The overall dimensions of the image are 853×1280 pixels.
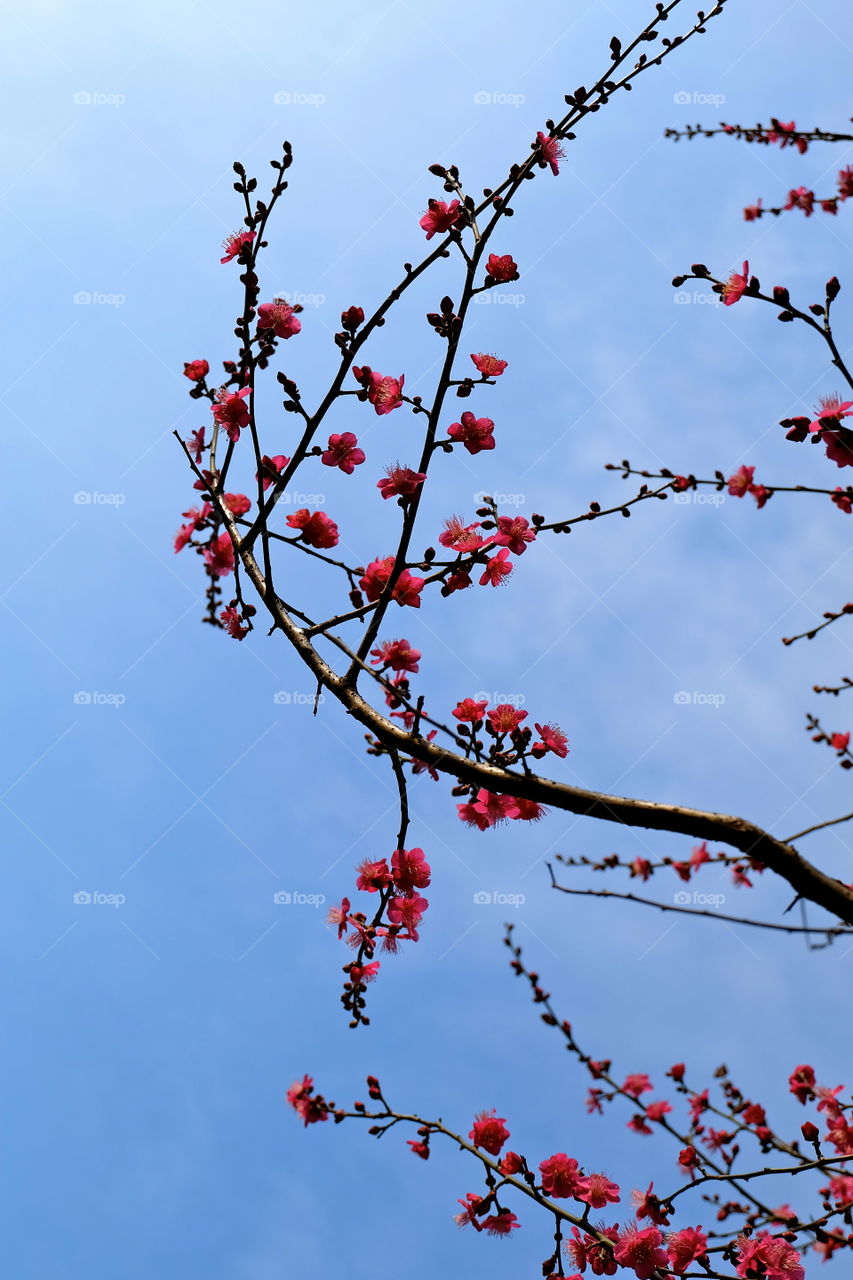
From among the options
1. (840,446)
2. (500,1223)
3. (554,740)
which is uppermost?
(840,446)

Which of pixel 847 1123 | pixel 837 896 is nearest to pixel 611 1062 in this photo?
pixel 847 1123

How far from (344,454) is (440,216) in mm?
1027

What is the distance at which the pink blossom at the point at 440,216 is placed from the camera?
333 centimetres

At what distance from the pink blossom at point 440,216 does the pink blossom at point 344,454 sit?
2.90 feet

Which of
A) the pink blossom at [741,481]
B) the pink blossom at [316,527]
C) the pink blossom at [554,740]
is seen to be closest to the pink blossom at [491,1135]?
the pink blossom at [554,740]

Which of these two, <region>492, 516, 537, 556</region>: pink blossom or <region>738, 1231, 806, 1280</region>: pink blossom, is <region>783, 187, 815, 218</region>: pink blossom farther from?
<region>738, 1231, 806, 1280</region>: pink blossom

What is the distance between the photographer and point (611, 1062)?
5211 mm

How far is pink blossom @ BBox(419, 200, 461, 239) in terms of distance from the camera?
3.33 m

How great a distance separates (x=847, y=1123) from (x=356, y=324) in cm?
472

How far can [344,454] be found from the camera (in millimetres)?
3713

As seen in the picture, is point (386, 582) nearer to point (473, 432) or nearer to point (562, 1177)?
point (473, 432)

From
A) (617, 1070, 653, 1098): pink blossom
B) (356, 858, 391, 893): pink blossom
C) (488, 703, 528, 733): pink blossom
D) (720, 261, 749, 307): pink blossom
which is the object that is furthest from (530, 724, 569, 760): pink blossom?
(617, 1070, 653, 1098): pink blossom

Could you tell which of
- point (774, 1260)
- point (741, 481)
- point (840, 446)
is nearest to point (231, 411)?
point (840, 446)

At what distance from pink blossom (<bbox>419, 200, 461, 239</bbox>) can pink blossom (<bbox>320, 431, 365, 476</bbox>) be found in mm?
885
